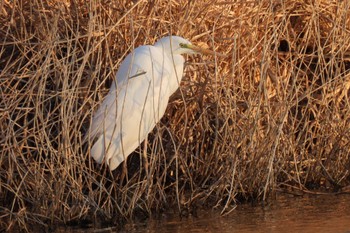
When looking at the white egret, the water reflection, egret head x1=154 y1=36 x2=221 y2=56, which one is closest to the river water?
the water reflection

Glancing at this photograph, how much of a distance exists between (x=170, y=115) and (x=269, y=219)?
2.96 ft

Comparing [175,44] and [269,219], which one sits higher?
[175,44]

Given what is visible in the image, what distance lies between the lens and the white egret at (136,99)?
468 centimetres

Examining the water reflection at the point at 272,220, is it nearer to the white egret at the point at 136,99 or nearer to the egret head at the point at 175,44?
the white egret at the point at 136,99

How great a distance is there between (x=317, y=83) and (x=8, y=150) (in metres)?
2.28

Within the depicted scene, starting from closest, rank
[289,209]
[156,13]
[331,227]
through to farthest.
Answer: [331,227]
[289,209]
[156,13]

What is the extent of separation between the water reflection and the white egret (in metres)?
0.43

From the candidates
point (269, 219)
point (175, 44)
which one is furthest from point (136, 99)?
point (269, 219)

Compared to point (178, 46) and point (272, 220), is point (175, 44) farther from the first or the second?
point (272, 220)

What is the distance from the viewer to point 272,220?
15.6ft

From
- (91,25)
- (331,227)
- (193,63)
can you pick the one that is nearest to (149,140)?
(193,63)

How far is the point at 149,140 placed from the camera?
521 cm

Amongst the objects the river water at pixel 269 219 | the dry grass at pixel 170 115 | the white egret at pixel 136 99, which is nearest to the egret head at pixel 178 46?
the white egret at pixel 136 99

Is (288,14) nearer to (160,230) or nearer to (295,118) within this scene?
(295,118)
